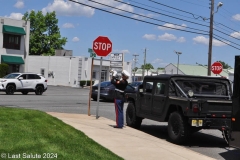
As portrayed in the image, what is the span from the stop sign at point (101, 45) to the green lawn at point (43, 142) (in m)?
3.96

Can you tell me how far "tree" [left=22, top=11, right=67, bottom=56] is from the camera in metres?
84.2

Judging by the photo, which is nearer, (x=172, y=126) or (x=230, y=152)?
(x=230, y=152)

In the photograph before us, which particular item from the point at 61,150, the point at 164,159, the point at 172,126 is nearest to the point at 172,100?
the point at 172,126

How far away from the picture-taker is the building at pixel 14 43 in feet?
150

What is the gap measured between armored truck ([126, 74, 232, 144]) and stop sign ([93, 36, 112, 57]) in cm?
173

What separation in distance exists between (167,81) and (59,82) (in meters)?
49.0

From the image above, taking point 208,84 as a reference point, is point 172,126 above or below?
below

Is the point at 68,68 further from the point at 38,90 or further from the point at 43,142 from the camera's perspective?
the point at 43,142

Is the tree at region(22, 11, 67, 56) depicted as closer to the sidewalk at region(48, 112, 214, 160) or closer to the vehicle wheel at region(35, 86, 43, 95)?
the vehicle wheel at region(35, 86, 43, 95)

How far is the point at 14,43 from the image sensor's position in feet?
156

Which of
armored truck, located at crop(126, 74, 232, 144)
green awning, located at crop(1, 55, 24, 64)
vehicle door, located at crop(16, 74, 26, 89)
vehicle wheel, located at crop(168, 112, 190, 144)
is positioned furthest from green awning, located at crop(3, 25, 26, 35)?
vehicle wheel, located at crop(168, 112, 190, 144)

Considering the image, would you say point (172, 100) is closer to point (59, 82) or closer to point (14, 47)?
point (14, 47)

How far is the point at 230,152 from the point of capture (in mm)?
10414

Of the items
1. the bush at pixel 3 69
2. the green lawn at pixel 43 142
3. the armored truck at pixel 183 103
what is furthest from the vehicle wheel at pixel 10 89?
the green lawn at pixel 43 142
